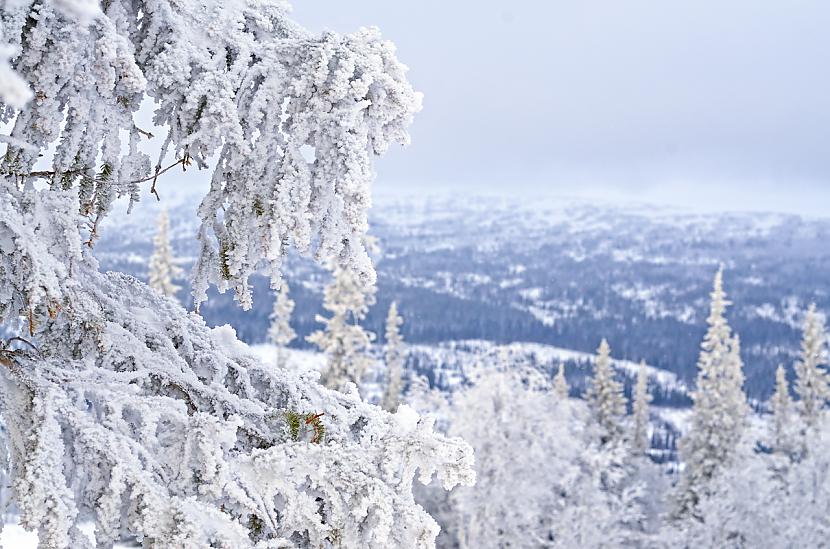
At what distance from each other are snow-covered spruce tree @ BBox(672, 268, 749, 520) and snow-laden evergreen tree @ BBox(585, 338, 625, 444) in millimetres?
10109

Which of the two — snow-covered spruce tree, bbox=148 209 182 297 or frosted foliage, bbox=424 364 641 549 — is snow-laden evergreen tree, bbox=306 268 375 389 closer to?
frosted foliage, bbox=424 364 641 549

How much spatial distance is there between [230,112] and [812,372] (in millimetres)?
48902

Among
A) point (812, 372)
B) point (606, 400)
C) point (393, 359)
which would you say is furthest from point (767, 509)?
point (812, 372)

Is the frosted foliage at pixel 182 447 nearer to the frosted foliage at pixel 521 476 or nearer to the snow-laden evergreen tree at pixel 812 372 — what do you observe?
the frosted foliage at pixel 521 476

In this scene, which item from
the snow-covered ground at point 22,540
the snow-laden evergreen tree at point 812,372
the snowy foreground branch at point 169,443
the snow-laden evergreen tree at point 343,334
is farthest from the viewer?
the snow-laden evergreen tree at point 812,372

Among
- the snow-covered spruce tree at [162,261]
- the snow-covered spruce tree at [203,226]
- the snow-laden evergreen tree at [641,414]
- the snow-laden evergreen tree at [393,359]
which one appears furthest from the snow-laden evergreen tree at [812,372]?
the snow-covered spruce tree at [203,226]

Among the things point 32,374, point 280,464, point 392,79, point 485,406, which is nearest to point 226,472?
point 280,464

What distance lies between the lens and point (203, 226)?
3477mm

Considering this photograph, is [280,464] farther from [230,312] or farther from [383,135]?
[230,312]

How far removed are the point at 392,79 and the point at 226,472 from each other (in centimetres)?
165

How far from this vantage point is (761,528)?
24.7 metres

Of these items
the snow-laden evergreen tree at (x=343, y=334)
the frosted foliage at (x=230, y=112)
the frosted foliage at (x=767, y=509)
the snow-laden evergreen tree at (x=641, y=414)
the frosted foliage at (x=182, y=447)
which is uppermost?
the frosted foliage at (x=230, y=112)

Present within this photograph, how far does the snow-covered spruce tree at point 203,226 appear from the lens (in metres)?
2.68

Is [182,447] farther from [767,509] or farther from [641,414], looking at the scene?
[641,414]
